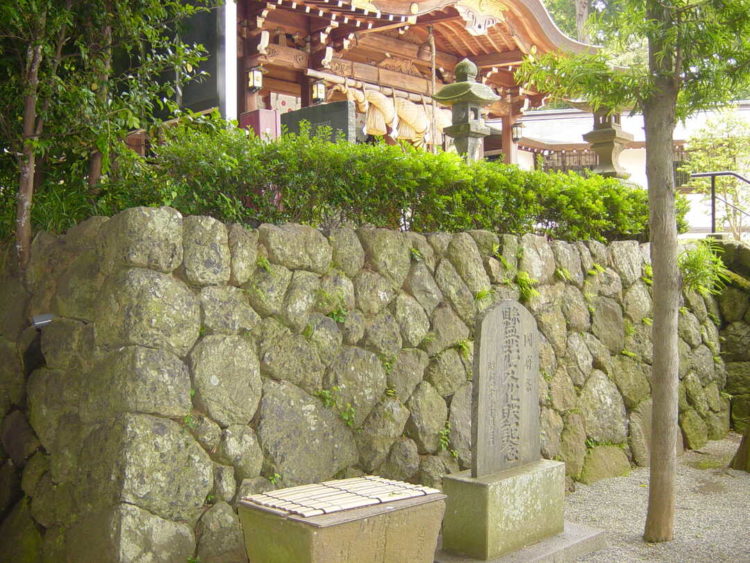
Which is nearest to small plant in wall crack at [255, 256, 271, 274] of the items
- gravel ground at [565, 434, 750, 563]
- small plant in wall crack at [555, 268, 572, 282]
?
gravel ground at [565, 434, 750, 563]

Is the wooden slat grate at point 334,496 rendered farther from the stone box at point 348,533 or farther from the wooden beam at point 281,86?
the wooden beam at point 281,86

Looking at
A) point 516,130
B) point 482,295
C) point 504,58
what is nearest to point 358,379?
point 482,295

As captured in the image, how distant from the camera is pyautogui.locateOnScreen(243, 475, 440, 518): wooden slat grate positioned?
3.64 metres

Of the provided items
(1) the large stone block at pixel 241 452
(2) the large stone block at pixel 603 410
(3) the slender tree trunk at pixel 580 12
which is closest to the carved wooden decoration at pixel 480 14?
(2) the large stone block at pixel 603 410

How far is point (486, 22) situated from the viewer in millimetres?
11578

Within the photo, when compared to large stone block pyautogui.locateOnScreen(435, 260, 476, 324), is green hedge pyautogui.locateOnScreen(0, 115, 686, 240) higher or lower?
higher

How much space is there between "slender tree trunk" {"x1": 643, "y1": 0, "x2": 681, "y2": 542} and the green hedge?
4.80 feet

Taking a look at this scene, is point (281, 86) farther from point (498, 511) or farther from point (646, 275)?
point (498, 511)

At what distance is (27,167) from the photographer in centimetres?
487

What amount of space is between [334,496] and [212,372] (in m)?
1.01

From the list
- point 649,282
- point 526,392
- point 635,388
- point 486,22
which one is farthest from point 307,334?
point 486,22

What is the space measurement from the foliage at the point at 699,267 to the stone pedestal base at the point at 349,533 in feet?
17.8

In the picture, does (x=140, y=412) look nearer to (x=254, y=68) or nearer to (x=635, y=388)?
(x=635, y=388)

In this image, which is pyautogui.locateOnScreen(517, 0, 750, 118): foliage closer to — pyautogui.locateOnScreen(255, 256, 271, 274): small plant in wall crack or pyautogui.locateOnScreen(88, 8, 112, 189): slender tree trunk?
pyautogui.locateOnScreen(255, 256, 271, 274): small plant in wall crack
